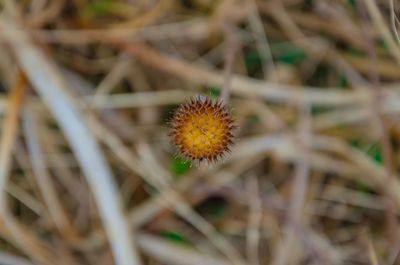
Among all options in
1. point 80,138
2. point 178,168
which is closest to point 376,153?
point 178,168

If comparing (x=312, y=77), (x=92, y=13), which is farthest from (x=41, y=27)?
(x=312, y=77)

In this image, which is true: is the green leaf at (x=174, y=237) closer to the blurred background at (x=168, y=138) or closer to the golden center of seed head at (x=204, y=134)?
the blurred background at (x=168, y=138)

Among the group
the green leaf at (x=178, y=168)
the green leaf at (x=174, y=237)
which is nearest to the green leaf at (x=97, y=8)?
the green leaf at (x=178, y=168)

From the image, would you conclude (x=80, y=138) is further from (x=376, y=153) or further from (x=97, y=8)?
(x=376, y=153)

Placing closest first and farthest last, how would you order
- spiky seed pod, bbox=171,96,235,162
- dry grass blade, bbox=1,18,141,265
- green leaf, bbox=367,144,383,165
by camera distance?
spiky seed pod, bbox=171,96,235,162
dry grass blade, bbox=1,18,141,265
green leaf, bbox=367,144,383,165

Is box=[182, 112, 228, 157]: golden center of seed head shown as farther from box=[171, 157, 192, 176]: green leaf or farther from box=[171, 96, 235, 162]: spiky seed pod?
box=[171, 157, 192, 176]: green leaf

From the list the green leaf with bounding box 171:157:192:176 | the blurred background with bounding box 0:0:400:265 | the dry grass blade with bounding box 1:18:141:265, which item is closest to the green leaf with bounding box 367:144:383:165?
the blurred background with bounding box 0:0:400:265
